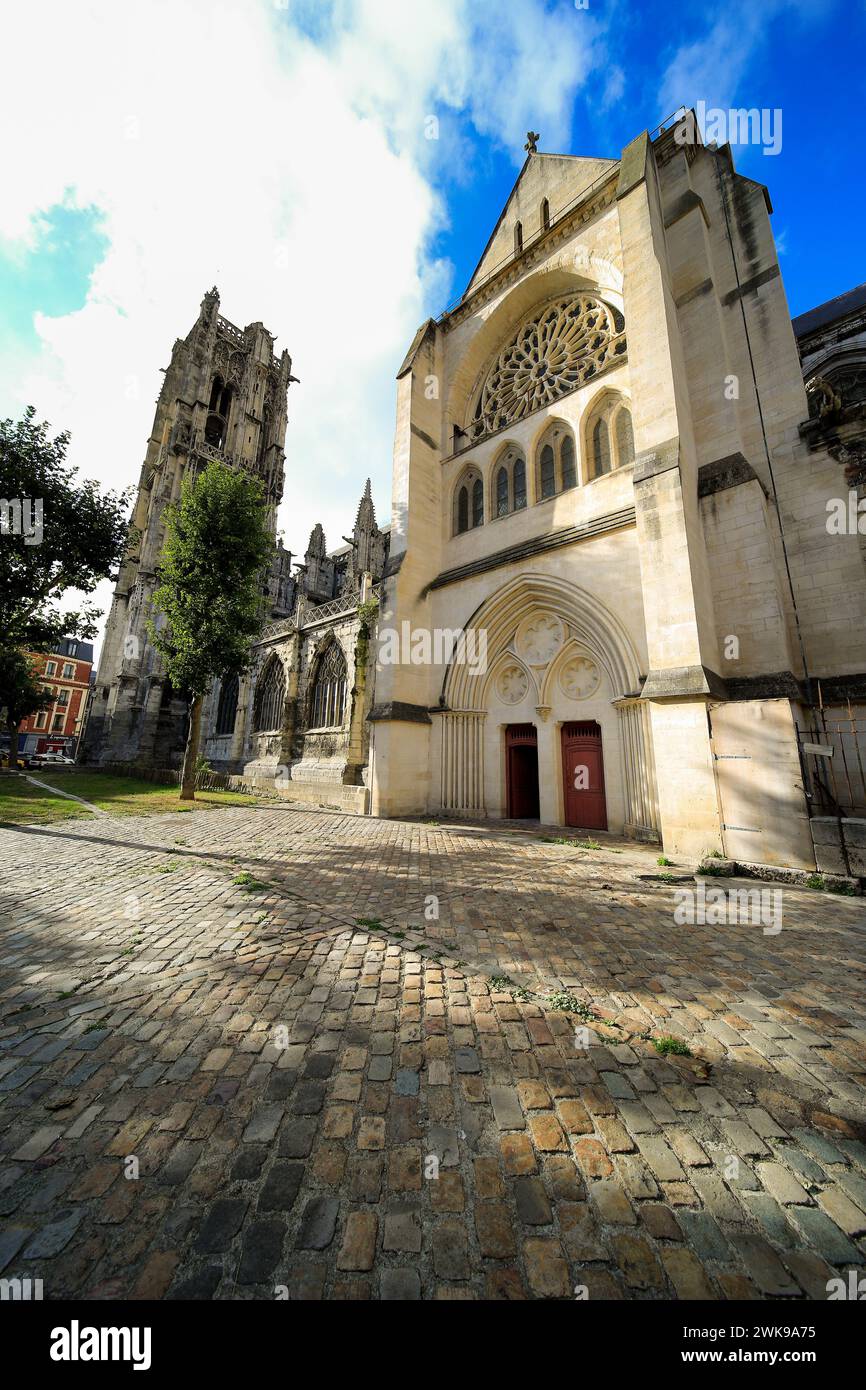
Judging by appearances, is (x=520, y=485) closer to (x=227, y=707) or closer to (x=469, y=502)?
(x=469, y=502)

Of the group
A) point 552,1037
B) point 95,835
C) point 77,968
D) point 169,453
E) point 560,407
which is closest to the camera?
point 552,1037

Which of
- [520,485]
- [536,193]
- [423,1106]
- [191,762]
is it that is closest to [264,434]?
[536,193]

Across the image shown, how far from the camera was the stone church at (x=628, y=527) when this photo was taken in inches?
292

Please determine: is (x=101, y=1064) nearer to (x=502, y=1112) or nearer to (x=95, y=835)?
(x=502, y=1112)

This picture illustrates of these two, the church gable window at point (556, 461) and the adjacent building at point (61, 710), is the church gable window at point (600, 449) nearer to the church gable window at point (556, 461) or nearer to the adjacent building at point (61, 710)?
the church gable window at point (556, 461)

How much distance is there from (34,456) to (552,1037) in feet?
56.0

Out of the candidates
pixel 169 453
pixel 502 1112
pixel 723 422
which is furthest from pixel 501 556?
pixel 169 453

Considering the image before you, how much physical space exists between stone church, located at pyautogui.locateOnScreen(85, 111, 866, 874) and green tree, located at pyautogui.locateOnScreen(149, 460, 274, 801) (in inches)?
152

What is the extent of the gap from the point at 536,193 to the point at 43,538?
18408mm

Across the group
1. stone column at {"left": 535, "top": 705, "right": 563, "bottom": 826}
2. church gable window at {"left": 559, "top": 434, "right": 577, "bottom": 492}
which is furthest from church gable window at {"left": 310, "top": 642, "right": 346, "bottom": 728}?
church gable window at {"left": 559, "top": 434, "right": 577, "bottom": 492}

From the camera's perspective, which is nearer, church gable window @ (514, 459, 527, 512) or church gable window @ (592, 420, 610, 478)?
church gable window @ (592, 420, 610, 478)

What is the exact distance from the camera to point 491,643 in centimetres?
1207

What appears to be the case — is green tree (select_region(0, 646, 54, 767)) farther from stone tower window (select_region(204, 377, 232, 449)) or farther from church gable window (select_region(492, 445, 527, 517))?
stone tower window (select_region(204, 377, 232, 449))

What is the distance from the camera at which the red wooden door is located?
33.5ft
